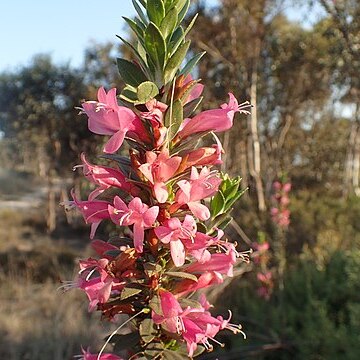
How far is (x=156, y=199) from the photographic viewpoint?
1.17 meters

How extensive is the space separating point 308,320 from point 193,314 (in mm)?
5022

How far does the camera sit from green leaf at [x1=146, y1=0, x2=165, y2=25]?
1.16 meters

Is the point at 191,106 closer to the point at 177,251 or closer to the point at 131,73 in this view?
the point at 131,73

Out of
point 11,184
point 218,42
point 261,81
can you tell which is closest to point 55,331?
point 218,42

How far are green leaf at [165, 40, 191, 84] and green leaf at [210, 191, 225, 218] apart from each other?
314mm

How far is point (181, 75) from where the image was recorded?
1225 mm

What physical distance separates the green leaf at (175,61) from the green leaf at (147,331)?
55 centimetres

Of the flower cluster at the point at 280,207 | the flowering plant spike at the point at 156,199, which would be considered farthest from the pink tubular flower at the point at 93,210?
the flower cluster at the point at 280,207

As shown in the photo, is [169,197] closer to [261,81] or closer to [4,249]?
[4,249]

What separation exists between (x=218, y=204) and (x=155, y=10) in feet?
1.60

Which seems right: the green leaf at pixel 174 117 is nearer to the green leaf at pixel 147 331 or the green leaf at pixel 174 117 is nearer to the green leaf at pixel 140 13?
the green leaf at pixel 140 13

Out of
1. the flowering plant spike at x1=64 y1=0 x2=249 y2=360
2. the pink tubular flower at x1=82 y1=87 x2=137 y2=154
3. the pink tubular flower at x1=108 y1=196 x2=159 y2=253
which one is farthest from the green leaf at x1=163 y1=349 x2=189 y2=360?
the pink tubular flower at x1=82 y1=87 x2=137 y2=154

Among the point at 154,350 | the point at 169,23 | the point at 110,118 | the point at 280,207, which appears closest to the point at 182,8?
the point at 169,23

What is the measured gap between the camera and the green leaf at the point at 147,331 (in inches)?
45.1
